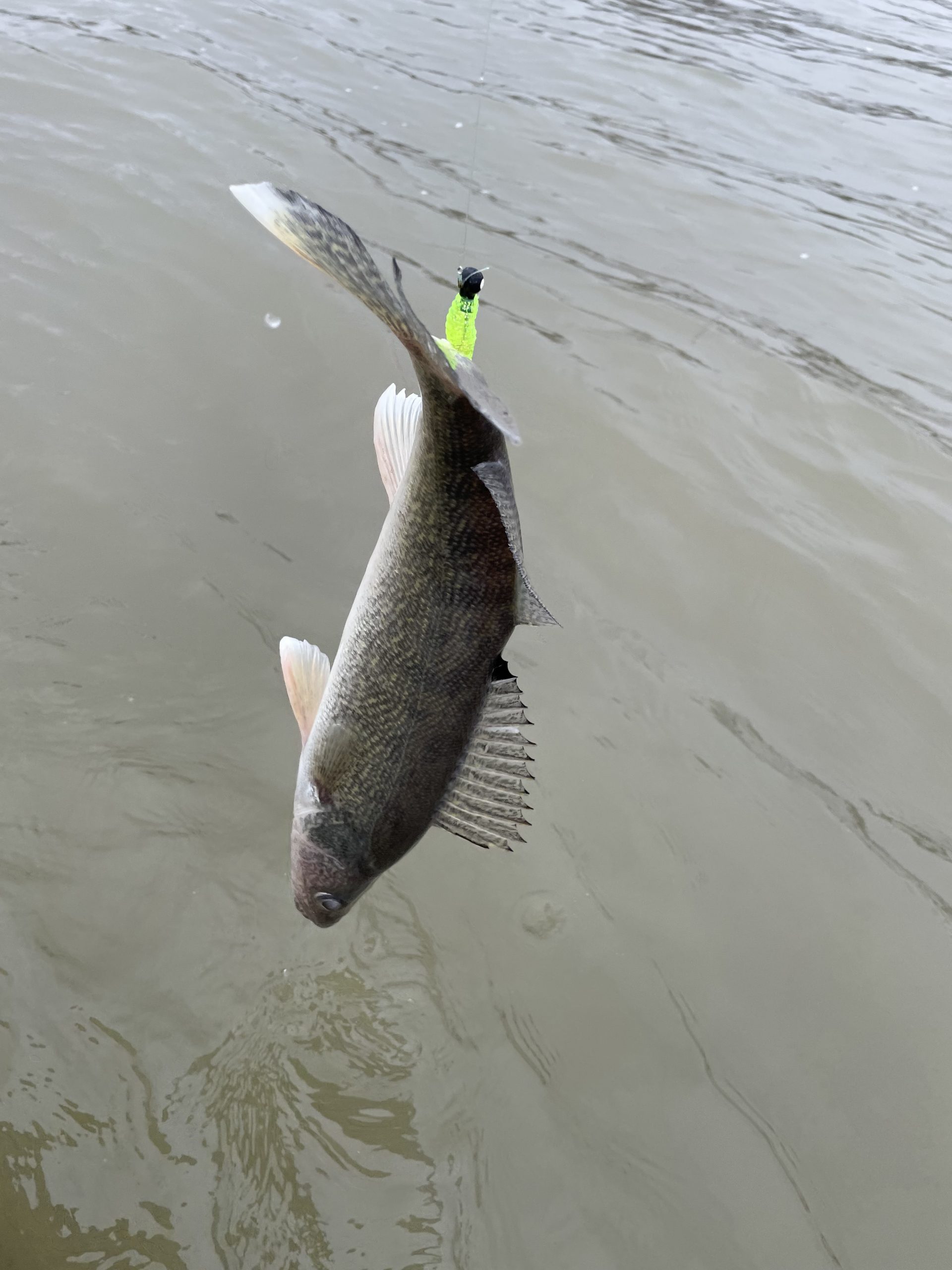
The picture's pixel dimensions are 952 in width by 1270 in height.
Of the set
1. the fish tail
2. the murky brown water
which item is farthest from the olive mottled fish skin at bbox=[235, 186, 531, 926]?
the murky brown water

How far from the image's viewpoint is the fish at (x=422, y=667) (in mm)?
1662

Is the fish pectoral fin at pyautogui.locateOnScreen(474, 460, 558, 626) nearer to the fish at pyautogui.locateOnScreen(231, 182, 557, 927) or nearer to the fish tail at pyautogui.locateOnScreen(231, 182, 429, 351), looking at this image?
the fish at pyautogui.locateOnScreen(231, 182, 557, 927)

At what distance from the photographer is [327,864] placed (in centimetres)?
226

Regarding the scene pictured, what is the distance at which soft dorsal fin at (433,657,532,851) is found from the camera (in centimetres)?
202

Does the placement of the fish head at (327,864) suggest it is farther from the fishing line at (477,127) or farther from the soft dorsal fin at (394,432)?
the fishing line at (477,127)

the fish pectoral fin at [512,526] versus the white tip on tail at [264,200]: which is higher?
the white tip on tail at [264,200]

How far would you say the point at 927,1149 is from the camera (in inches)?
Result: 102

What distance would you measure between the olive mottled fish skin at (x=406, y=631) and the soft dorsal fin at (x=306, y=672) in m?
0.11

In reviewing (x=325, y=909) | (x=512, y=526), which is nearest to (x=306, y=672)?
(x=325, y=909)

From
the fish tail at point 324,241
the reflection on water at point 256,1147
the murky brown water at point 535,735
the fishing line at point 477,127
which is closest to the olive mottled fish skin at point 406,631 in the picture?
the fish tail at point 324,241

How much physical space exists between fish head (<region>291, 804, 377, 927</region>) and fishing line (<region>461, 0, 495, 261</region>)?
3.49m

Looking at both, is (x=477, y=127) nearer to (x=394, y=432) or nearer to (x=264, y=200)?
(x=394, y=432)

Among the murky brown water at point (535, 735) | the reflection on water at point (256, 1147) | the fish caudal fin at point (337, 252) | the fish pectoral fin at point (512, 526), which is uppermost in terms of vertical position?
the fish caudal fin at point (337, 252)

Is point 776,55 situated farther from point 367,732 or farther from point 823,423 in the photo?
point 367,732
